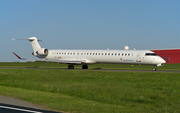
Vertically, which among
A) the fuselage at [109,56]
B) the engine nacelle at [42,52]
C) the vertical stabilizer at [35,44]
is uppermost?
the vertical stabilizer at [35,44]

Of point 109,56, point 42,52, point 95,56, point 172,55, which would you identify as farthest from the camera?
point 172,55

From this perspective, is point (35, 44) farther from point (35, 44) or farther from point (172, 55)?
point (172, 55)

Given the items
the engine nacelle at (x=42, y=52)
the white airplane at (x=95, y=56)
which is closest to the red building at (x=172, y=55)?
the white airplane at (x=95, y=56)

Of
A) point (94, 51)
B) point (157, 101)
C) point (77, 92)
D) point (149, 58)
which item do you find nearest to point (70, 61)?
point (94, 51)

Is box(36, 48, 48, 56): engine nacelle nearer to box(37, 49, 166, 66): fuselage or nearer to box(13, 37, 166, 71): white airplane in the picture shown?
box(13, 37, 166, 71): white airplane

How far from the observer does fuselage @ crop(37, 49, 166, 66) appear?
41.0 m

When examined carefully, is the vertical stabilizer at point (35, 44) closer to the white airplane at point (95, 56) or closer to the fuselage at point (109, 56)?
the white airplane at point (95, 56)

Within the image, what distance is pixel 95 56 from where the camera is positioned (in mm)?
44875

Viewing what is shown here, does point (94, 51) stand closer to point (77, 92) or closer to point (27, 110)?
point (77, 92)

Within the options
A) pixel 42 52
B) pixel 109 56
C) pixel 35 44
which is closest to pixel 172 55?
pixel 109 56

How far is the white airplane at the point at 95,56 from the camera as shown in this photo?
41.2 m

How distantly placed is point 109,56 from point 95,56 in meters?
2.88

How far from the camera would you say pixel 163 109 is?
12.5 meters

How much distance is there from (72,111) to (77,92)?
670 cm
